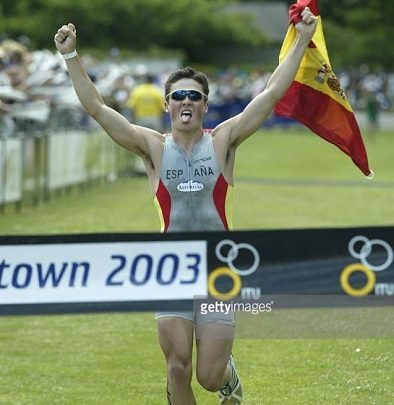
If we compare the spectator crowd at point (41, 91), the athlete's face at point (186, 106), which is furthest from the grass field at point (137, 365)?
the spectator crowd at point (41, 91)

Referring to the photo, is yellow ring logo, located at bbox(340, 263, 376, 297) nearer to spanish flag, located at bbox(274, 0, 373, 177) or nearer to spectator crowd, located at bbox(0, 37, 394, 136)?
spanish flag, located at bbox(274, 0, 373, 177)

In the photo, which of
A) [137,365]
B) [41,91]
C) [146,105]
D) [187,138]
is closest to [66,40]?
[187,138]

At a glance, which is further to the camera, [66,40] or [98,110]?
[98,110]

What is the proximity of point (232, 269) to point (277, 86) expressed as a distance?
1.65 meters

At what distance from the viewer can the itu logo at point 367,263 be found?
6.75m

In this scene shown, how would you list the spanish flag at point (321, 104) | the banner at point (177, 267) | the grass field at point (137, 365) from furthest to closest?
the grass field at point (137, 365) < the spanish flag at point (321, 104) < the banner at point (177, 267)

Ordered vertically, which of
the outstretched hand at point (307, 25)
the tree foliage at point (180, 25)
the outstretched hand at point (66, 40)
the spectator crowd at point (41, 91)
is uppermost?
the tree foliage at point (180, 25)

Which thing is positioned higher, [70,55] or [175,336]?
[70,55]

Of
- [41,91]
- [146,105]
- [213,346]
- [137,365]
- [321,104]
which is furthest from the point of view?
[146,105]

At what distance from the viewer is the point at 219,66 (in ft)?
290

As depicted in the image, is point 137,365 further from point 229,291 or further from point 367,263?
point 367,263

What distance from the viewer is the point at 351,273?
682 cm

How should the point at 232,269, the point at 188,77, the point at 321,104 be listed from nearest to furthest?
the point at 232,269
the point at 188,77
the point at 321,104

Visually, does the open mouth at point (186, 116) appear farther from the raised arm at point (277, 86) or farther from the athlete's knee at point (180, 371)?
the athlete's knee at point (180, 371)
